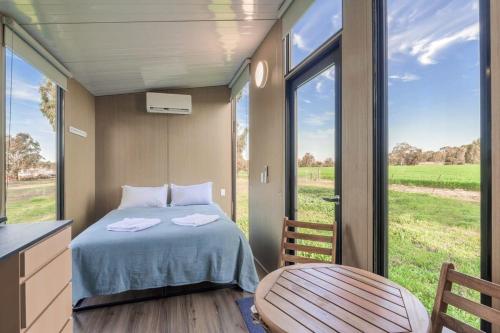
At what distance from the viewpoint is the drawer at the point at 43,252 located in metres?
1.14

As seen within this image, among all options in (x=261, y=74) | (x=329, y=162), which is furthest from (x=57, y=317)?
(x=261, y=74)

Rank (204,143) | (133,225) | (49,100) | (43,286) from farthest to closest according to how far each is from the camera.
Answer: (204,143), (49,100), (133,225), (43,286)

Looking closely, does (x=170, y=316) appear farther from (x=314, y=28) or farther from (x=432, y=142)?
(x=314, y=28)

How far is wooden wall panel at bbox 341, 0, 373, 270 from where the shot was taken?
147 cm

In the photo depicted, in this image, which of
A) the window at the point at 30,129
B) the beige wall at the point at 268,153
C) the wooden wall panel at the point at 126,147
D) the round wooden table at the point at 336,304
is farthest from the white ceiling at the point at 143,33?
the round wooden table at the point at 336,304

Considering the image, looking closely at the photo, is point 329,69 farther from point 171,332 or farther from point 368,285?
point 171,332

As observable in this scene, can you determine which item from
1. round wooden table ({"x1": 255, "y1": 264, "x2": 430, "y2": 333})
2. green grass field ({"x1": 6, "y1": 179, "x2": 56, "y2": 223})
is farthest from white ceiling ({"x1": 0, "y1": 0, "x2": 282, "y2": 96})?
round wooden table ({"x1": 255, "y1": 264, "x2": 430, "y2": 333})

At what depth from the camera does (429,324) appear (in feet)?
2.81

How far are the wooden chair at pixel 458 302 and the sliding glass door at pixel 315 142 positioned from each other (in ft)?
2.78

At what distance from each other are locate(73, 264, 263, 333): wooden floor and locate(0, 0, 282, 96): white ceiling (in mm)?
2387

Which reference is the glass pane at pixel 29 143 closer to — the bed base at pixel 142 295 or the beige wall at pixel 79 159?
the beige wall at pixel 79 159

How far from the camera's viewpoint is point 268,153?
2932 millimetres

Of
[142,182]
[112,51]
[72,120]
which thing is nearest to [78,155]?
[72,120]

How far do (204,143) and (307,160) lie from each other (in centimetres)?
260
